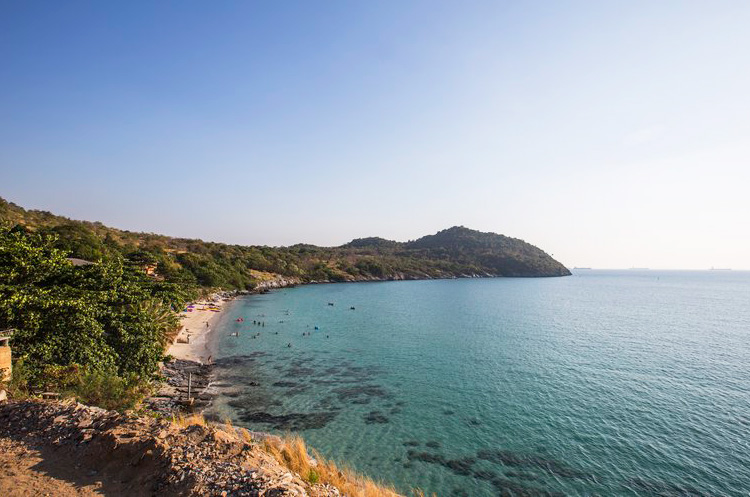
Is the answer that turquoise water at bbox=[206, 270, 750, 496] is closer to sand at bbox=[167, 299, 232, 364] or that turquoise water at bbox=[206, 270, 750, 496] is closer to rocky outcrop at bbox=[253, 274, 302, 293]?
sand at bbox=[167, 299, 232, 364]

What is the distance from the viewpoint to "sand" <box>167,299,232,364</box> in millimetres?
A: 44656

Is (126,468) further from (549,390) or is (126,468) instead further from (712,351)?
(712,351)

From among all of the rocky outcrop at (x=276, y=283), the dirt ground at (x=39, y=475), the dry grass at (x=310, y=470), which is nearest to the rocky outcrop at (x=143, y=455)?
the dirt ground at (x=39, y=475)

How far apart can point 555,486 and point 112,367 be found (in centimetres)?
2932

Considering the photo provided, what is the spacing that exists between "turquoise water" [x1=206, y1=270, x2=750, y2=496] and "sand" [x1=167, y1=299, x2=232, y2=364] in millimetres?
2660

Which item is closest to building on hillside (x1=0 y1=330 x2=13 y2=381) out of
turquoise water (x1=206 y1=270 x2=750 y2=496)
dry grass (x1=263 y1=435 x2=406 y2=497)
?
dry grass (x1=263 y1=435 x2=406 y2=497)

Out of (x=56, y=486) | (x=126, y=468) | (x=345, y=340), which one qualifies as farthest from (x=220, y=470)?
(x=345, y=340)

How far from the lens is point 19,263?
2000 cm

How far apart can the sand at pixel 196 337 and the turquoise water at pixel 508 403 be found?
266 cm

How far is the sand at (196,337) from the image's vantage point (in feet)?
147

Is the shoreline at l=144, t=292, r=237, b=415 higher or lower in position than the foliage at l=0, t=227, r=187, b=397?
lower

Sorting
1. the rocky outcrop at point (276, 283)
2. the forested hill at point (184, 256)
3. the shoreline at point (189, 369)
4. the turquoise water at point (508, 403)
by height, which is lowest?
the turquoise water at point (508, 403)

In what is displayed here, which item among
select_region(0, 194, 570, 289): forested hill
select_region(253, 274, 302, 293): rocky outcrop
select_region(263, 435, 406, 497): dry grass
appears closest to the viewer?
select_region(263, 435, 406, 497): dry grass

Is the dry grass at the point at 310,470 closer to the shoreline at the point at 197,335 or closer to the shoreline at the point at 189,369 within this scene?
the shoreline at the point at 189,369
